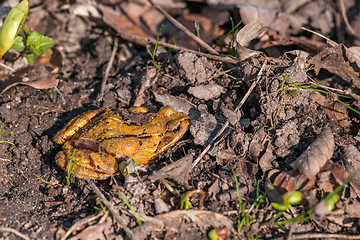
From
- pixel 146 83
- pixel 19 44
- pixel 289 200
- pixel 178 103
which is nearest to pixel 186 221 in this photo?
pixel 289 200

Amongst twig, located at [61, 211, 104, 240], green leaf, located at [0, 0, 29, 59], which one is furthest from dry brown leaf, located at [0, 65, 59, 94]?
twig, located at [61, 211, 104, 240]

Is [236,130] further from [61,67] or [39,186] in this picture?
[61,67]

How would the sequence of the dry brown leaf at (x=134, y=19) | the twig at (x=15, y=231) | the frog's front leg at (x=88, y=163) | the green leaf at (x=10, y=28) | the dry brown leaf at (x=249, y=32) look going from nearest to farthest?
the twig at (x=15, y=231)
the frog's front leg at (x=88, y=163)
the green leaf at (x=10, y=28)
the dry brown leaf at (x=249, y=32)
the dry brown leaf at (x=134, y=19)

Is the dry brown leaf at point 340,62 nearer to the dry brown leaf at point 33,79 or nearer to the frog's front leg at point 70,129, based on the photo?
the frog's front leg at point 70,129

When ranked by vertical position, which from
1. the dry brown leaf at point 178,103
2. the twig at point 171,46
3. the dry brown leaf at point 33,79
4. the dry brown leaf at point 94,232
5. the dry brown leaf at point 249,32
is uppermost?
the dry brown leaf at point 249,32

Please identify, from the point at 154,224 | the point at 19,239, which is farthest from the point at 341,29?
the point at 19,239

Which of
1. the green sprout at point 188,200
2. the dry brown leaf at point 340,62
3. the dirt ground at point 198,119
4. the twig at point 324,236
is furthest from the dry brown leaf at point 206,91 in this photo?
the twig at point 324,236
